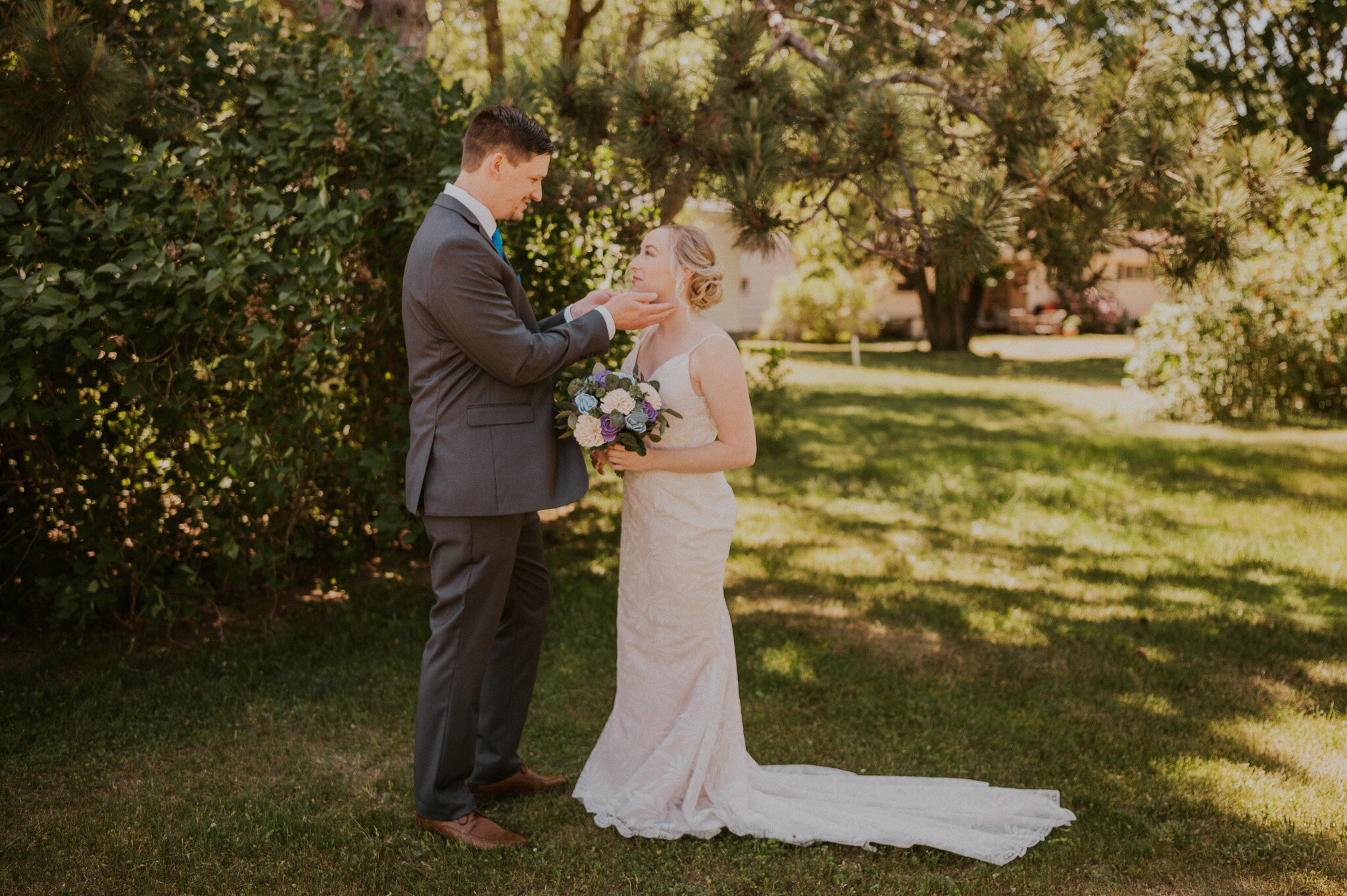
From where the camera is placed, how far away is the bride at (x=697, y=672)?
338 cm

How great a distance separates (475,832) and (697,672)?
3.10ft

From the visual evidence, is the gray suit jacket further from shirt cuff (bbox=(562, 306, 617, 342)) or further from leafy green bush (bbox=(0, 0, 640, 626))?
leafy green bush (bbox=(0, 0, 640, 626))

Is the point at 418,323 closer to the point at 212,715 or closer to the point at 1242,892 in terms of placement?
the point at 212,715

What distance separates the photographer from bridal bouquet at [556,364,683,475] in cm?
316

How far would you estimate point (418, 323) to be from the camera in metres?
3.11

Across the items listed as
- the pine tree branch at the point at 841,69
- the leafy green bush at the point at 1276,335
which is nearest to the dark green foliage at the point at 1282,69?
the leafy green bush at the point at 1276,335

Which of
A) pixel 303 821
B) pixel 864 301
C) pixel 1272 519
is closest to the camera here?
pixel 303 821

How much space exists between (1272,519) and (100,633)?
8.52 meters

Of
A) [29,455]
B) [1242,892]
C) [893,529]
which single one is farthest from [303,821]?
[893,529]

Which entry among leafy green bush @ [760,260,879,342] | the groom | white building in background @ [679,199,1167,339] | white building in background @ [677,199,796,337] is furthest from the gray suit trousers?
leafy green bush @ [760,260,879,342]

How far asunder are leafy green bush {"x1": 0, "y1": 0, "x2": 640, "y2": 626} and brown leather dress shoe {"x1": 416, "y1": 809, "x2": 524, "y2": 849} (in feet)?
6.10

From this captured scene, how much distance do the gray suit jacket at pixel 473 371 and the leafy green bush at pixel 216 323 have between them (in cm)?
143

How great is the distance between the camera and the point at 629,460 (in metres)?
3.39

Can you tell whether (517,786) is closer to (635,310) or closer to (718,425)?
(718,425)
